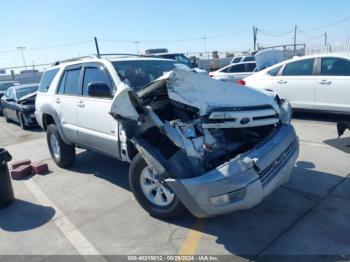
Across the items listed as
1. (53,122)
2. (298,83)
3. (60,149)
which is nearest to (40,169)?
(60,149)

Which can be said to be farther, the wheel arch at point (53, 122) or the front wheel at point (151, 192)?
the wheel arch at point (53, 122)

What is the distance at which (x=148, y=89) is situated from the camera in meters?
4.18

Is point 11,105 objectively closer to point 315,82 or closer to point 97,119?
point 97,119

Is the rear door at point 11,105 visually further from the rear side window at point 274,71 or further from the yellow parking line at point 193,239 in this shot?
the yellow parking line at point 193,239

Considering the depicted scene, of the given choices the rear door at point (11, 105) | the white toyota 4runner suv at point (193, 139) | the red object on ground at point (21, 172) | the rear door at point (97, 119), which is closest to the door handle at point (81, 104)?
the rear door at point (97, 119)

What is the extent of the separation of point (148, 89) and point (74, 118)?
2218 millimetres

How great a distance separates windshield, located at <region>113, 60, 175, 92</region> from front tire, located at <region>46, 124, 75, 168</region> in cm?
218

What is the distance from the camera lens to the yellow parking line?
143 inches

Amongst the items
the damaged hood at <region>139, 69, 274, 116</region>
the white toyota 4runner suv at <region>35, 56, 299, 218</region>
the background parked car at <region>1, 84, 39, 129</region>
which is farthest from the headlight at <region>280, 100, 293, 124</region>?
the background parked car at <region>1, 84, 39, 129</region>

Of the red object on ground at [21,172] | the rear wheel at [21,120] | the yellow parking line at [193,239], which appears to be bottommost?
the rear wheel at [21,120]

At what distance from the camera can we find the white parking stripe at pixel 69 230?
12.7 feet

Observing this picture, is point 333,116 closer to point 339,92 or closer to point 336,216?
point 339,92

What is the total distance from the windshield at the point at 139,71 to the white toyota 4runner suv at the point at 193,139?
2 cm

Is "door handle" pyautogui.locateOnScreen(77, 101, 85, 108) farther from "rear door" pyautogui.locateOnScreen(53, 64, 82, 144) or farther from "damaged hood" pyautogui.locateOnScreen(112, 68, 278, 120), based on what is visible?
"damaged hood" pyautogui.locateOnScreen(112, 68, 278, 120)
